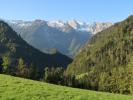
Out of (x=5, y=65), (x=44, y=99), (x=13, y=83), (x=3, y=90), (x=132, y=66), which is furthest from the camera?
(x=5, y=65)

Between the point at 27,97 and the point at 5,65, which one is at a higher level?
the point at 5,65

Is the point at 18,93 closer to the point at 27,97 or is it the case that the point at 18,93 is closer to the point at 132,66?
the point at 27,97

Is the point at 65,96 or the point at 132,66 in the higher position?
the point at 132,66

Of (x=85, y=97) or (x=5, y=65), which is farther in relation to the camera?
(x=5, y=65)

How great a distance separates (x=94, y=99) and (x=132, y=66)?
9173 cm

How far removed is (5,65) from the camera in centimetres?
19775

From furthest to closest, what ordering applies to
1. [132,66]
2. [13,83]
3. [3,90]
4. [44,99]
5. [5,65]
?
[5,65], [132,66], [13,83], [3,90], [44,99]

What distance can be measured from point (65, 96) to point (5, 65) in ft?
536


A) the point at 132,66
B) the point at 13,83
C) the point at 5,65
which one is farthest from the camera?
the point at 5,65

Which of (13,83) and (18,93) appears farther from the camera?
(13,83)

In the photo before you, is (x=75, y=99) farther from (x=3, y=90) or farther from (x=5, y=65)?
(x=5, y=65)

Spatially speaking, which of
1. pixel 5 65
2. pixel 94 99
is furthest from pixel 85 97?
pixel 5 65

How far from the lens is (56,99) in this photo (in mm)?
34875

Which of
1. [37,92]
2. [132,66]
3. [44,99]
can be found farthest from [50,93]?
[132,66]
